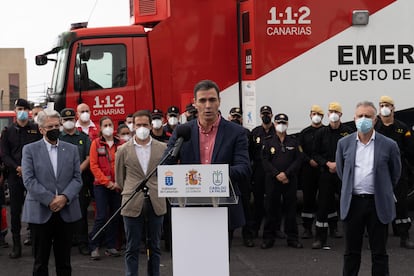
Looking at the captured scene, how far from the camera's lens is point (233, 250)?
8.84 meters

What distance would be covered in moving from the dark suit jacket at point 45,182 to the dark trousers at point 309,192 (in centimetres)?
393

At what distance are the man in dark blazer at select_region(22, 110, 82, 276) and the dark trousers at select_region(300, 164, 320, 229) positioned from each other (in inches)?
155

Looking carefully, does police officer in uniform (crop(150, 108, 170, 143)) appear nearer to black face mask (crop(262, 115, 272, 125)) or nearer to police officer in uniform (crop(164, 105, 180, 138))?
police officer in uniform (crop(164, 105, 180, 138))

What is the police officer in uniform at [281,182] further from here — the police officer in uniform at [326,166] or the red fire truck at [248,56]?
the red fire truck at [248,56]

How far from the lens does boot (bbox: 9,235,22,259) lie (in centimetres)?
854

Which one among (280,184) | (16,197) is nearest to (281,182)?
(280,184)

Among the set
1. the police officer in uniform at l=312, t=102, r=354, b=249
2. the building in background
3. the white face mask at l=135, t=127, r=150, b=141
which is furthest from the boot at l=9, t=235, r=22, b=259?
the building in background

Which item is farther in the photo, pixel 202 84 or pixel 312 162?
pixel 312 162

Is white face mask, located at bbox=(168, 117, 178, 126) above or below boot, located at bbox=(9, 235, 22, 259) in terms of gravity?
above

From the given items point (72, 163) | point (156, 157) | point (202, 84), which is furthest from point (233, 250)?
point (202, 84)

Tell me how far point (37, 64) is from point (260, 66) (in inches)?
158

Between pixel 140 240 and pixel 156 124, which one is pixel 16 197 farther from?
pixel 140 240

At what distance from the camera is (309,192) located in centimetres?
951

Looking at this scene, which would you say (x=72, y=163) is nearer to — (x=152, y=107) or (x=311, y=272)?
(x=311, y=272)
